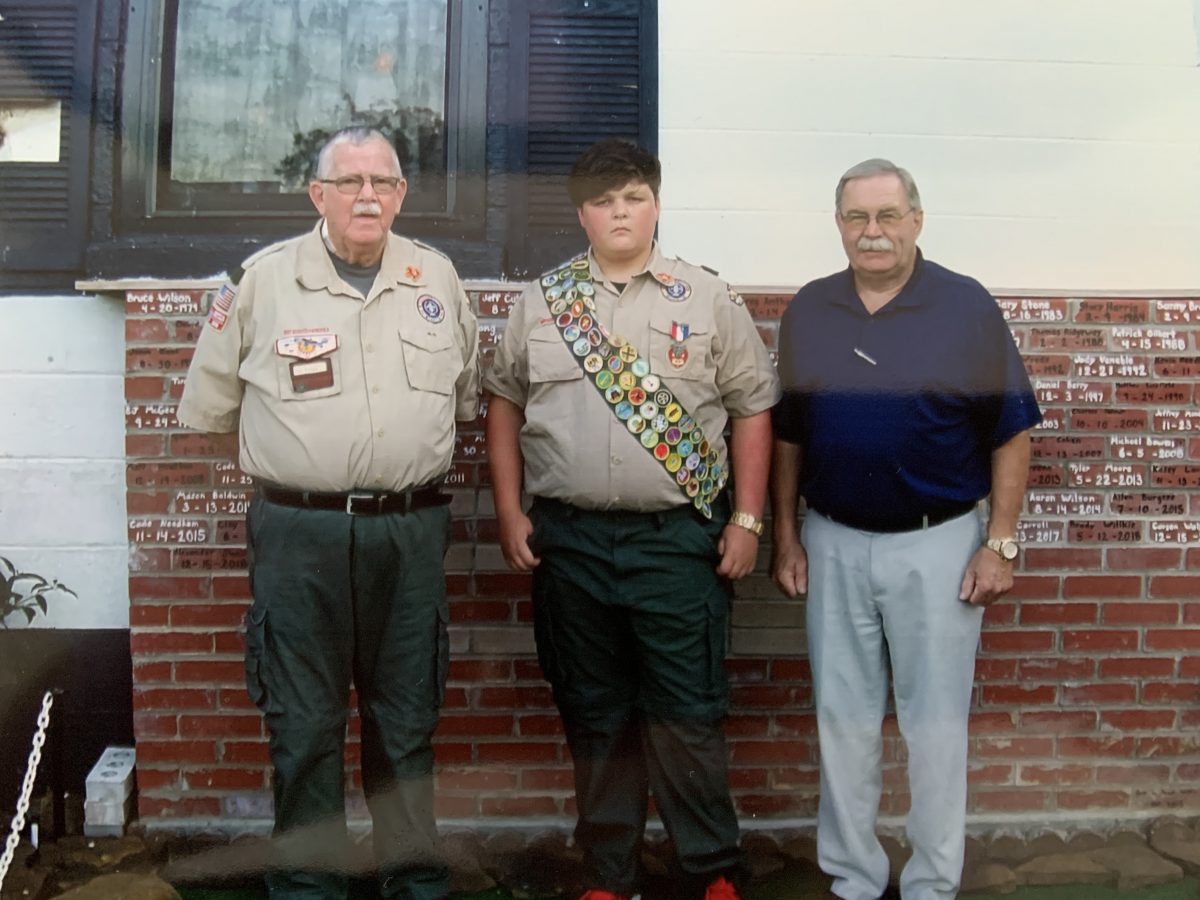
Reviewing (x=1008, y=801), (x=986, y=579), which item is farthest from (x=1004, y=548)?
(x=1008, y=801)

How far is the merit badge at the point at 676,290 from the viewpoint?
2.55 meters

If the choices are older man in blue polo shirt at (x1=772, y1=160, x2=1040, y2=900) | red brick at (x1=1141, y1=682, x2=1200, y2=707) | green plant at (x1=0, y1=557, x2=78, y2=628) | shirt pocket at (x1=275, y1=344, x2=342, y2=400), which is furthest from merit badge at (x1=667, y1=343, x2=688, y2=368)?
green plant at (x1=0, y1=557, x2=78, y2=628)

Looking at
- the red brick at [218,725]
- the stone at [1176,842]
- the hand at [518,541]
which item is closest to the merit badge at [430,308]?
the hand at [518,541]

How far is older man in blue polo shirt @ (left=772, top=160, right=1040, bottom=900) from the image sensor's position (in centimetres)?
243

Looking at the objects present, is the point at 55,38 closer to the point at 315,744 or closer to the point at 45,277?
the point at 45,277

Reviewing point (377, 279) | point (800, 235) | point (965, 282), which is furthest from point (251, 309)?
point (965, 282)

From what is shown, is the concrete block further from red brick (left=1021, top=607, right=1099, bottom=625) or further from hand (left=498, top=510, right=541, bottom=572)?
red brick (left=1021, top=607, right=1099, bottom=625)

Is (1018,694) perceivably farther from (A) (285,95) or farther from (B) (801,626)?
(A) (285,95)

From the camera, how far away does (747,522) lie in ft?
8.43

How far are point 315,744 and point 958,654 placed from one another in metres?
1.44

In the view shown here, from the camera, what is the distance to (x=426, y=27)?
297 cm

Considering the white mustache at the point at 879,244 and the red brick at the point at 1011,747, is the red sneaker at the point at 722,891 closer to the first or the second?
the red brick at the point at 1011,747

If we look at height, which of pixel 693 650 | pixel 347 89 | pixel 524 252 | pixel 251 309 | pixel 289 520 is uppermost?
pixel 347 89

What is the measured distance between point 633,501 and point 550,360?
1.21 ft
